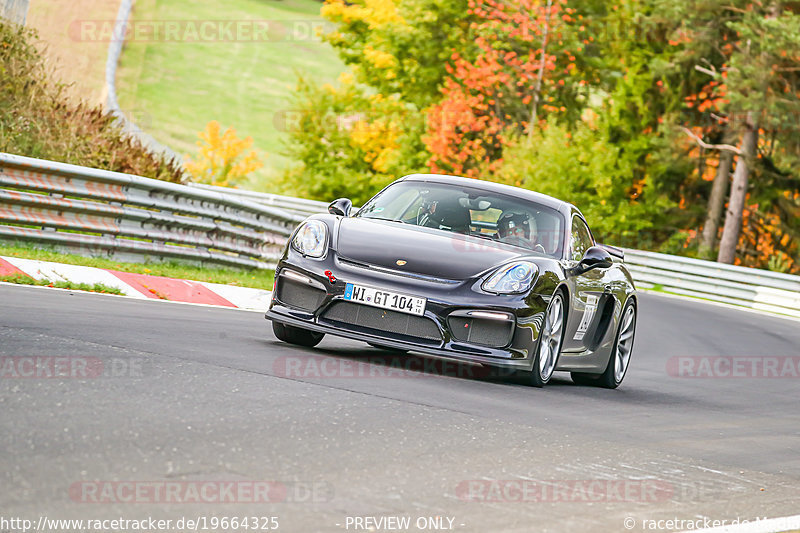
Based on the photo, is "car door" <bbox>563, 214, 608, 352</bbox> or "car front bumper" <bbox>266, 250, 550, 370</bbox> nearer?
"car front bumper" <bbox>266, 250, 550, 370</bbox>

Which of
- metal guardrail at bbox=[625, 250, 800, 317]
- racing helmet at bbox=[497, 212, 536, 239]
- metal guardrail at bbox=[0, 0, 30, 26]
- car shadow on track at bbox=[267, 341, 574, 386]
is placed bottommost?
metal guardrail at bbox=[625, 250, 800, 317]

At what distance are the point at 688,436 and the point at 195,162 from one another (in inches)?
1906

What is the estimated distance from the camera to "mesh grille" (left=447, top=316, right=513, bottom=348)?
Result: 8.07 m

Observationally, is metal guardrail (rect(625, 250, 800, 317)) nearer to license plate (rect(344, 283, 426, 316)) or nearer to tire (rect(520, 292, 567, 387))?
tire (rect(520, 292, 567, 387))

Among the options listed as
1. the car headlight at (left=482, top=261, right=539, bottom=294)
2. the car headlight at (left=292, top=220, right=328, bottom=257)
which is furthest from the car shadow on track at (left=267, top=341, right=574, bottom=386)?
the car headlight at (left=292, top=220, right=328, bottom=257)

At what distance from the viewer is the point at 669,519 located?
5.17 meters

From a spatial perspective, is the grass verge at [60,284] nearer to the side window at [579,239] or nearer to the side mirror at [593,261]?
the side window at [579,239]

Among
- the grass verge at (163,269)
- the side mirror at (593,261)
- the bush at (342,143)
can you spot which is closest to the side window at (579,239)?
the side mirror at (593,261)

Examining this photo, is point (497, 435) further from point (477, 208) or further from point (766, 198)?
point (766, 198)

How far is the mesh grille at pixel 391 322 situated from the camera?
8047mm

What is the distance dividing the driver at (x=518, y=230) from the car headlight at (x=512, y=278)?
0.80m

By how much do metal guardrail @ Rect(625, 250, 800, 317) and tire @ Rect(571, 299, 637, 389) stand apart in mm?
17831

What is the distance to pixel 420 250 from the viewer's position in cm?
845

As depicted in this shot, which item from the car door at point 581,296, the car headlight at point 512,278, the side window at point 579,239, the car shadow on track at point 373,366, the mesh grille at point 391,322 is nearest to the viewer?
the car shadow on track at point 373,366
